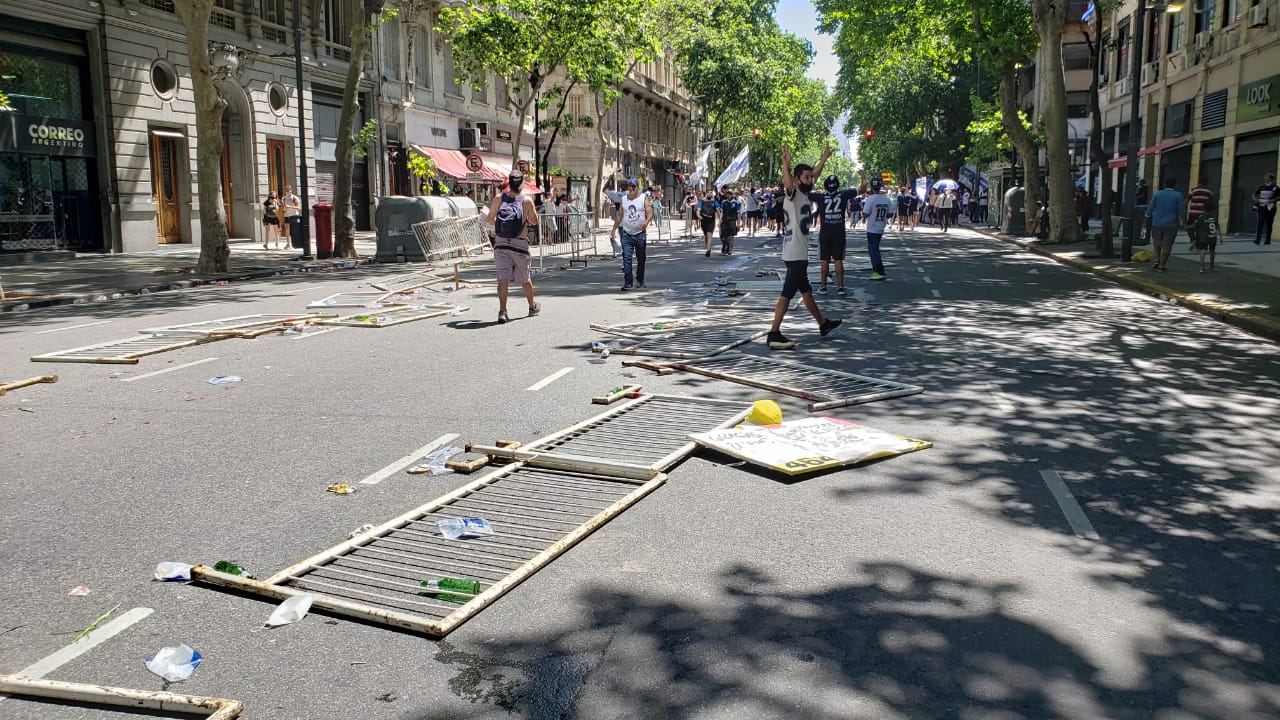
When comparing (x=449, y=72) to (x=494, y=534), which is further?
(x=449, y=72)

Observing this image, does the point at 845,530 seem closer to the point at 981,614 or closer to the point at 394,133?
the point at 981,614

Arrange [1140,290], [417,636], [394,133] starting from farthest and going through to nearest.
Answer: [394,133] → [1140,290] → [417,636]

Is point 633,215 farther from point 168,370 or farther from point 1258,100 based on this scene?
point 1258,100

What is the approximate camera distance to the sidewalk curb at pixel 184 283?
1616cm

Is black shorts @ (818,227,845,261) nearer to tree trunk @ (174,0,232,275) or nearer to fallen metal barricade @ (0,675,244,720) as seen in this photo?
tree trunk @ (174,0,232,275)

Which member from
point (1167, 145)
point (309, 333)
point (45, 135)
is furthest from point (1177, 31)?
point (309, 333)

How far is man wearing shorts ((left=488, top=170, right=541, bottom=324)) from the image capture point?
13562 mm

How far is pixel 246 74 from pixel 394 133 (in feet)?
27.8

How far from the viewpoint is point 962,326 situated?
13.2 m

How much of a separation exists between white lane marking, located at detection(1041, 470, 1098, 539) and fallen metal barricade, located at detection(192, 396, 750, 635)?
2056mm

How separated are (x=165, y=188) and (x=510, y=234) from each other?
735 inches

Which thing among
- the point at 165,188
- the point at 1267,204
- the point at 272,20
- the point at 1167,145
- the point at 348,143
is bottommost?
the point at 1267,204

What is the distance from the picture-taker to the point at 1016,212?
39656 mm

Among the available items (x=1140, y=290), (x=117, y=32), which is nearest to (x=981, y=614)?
(x=1140, y=290)
